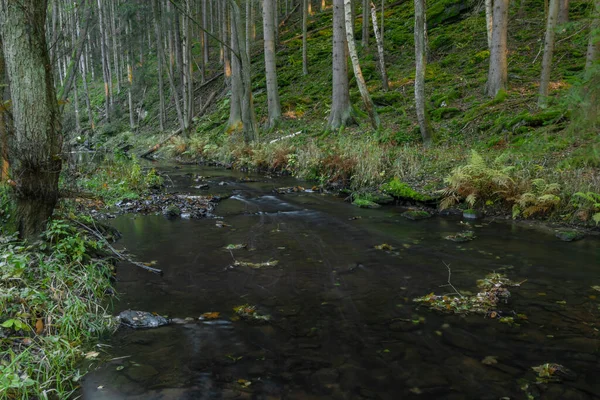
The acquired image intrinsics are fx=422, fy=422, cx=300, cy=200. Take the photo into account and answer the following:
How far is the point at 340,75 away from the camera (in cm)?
1716

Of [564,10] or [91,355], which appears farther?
[564,10]

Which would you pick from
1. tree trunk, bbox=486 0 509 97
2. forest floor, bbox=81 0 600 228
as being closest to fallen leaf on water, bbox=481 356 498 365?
forest floor, bbox=81 0 600 228

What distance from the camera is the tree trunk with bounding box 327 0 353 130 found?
17031mm

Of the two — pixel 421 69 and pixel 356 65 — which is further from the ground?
pixel 356 65

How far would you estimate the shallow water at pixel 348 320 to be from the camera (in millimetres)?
3492

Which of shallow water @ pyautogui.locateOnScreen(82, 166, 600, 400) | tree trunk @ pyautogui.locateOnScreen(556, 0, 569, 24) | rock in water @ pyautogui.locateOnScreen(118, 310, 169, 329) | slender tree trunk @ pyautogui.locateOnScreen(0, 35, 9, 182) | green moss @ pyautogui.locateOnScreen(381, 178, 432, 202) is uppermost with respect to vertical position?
tree trunk @ pyautogui.locateOnScreen(556, 0, 569, 24)

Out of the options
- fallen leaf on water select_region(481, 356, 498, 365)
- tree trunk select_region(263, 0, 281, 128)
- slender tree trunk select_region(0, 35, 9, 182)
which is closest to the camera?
fallen leaf on water select_region(481, 356, 498, 365)

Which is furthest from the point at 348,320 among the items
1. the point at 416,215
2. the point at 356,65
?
the point at 356,65

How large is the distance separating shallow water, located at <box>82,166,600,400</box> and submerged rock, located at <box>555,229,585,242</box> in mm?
158

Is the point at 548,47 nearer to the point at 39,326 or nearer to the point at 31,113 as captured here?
the point at 31,113

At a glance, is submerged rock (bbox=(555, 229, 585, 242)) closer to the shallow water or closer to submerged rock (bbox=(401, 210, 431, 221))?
the shallow water

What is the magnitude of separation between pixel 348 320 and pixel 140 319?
225 cm

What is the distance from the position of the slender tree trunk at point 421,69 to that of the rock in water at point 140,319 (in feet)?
34.3

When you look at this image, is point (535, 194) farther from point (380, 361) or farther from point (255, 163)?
point (255, 163)
